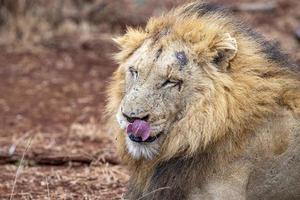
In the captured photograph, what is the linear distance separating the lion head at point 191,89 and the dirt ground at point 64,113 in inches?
52.3

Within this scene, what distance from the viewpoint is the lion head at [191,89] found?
15.0 feet

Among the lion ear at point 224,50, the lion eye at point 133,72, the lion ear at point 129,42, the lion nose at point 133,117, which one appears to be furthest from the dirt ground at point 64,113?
the lion ear at point 224,50

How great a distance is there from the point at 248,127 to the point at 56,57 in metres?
6.40

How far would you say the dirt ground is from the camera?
6320mm

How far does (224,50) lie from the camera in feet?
15.3

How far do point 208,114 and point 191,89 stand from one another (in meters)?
0.16

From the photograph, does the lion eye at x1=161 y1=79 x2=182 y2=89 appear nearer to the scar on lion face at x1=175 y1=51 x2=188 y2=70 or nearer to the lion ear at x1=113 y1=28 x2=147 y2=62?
the scar on lion face at x1=175 y1=51 x2=188 y2=70

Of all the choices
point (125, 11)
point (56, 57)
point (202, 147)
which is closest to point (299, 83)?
point (202, 147)

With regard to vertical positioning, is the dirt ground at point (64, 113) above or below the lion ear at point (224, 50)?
below

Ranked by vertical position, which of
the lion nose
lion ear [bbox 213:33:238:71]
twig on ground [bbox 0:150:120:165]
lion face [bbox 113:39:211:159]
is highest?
lion ear [bbox 213:33:238:71]

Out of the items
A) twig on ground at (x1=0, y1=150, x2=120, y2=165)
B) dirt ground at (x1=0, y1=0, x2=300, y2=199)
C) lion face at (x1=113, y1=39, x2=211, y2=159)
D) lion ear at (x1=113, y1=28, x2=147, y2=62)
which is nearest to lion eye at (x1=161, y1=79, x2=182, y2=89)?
lion face at (x1=113, y1=39, x2=211, y2=159)

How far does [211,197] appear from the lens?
15.2 ft

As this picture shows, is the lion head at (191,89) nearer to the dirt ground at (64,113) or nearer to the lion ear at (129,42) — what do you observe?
the lion ear at (129,42)

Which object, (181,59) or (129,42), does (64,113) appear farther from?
(181,59)
